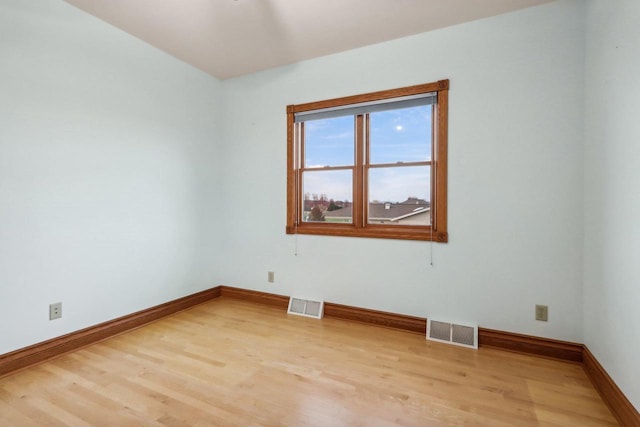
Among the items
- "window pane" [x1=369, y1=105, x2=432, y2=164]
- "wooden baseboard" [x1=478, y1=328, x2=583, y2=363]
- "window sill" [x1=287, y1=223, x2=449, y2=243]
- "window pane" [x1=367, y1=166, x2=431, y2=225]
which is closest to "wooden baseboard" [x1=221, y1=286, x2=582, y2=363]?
"wooden baseboard" [x1=478, y1=328, x2=583, y2=363]

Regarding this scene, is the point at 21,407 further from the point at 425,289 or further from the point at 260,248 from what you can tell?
the point at 425,289

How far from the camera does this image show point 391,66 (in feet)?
9.49

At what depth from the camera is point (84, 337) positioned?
2.47 m

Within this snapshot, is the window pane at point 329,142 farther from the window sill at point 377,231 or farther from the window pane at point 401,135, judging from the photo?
the window sill at point 377,231

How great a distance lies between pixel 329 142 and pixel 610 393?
287 centimetres

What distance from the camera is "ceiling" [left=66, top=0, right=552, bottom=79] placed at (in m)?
2.38

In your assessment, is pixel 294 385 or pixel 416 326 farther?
pixel 416 326

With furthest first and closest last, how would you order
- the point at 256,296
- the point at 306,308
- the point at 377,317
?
1. the point at 256,296
2. the point at 306,308
3. the point at 377,317

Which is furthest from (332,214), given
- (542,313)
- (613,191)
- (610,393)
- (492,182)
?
(610,393)

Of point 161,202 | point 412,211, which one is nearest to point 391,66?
point 412,211

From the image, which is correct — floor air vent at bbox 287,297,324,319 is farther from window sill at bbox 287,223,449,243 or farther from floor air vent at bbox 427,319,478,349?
floor air vent at bbox 427,319,478,349

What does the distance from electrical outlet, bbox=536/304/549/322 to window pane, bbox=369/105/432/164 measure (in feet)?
4.97

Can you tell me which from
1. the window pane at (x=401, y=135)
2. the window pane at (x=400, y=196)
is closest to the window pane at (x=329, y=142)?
the window pane at (x=401, y=135)

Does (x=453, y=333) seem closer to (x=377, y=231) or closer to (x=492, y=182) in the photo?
(x=377, y=231)
